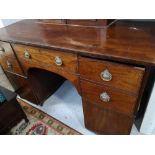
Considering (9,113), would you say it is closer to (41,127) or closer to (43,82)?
(41,127)

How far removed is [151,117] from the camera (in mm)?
1052

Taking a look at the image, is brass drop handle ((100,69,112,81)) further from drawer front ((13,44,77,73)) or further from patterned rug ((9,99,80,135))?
patterned rug ((9,99,80,135))

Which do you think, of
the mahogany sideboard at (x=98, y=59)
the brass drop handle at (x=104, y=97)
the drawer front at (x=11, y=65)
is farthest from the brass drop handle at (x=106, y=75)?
the drawer front at (x=11, y=65)

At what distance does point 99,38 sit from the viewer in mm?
852

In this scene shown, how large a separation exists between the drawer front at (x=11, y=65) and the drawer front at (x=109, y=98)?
0.67 m

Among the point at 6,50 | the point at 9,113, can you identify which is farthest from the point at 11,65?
the point at 9,113

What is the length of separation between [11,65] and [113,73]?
996 millimetres

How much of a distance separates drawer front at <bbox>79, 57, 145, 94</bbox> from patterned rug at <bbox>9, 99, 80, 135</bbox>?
69cm

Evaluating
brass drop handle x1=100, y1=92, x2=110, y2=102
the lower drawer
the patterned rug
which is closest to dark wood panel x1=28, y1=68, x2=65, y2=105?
the patterned rug

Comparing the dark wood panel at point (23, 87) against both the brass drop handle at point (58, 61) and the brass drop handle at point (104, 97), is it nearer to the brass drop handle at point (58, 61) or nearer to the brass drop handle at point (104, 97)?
the brass drop handle at point (58, 61)
